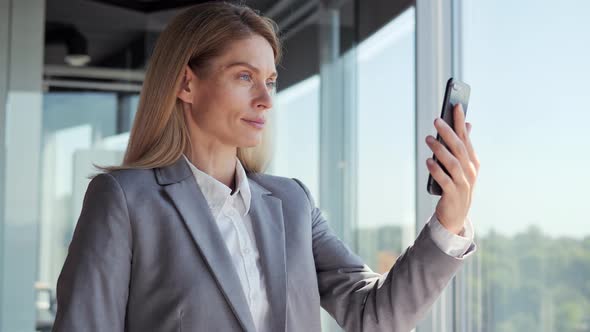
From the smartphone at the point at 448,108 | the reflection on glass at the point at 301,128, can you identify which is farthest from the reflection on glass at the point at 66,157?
the smartphone at the point at 448,108

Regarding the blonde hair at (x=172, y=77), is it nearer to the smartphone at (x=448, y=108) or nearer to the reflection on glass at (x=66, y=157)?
the smartphone at (x=448, y=108)

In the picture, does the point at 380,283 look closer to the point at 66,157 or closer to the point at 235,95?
the point at 235,95

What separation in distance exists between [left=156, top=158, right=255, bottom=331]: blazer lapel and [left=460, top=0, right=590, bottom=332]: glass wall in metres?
0.71

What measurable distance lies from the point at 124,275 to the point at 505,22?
44.2 inches

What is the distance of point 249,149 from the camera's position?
5.83 feet

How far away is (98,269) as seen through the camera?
4.68 feet

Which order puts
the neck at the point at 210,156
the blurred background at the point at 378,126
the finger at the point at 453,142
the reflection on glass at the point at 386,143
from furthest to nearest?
the reflection on glass at the point at 386,143
the blurred background at the point at 378,126
the neck at the point at 210,156
the finger at the point at 453,142

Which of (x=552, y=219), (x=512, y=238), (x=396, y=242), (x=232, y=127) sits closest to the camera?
(x=232, y=127)

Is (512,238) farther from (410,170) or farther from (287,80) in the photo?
(287,80)

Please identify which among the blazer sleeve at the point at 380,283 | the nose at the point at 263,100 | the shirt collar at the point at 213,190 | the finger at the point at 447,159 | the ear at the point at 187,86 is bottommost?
the blazer sleeve at the point at 380,283

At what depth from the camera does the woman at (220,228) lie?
4.71ft

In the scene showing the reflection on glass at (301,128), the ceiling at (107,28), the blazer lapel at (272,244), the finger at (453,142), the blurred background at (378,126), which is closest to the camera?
the finger at (453,142)

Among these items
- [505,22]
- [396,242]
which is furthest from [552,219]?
[396,242]

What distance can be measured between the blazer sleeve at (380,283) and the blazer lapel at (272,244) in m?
0.11
